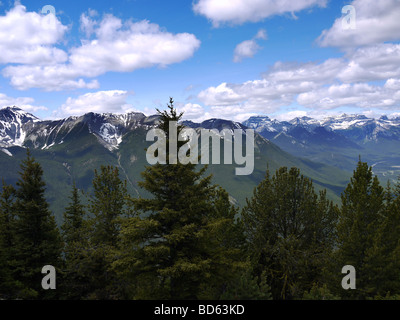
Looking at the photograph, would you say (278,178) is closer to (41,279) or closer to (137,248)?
(137,248)

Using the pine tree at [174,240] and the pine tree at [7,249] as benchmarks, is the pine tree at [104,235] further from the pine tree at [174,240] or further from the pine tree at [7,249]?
the pine tree at [7,249]

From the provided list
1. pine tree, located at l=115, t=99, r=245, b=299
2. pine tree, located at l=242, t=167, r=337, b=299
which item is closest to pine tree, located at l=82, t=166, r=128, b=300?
pine tree, located at l=115, t=99, r=245, b=299

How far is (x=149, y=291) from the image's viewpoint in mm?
15969

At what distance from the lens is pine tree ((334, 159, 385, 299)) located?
18000mm

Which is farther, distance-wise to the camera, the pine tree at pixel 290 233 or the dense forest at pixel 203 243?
the pine tree at pixel 290 233

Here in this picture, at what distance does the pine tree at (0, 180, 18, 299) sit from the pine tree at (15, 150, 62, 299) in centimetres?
71

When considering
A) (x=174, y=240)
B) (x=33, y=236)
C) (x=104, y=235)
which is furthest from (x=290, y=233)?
(x=33, y=236)

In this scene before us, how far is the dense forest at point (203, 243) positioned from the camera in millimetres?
16047

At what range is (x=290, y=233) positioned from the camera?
23188 mm

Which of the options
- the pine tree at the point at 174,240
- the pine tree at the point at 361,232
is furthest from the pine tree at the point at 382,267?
the pine tree at the point at 174,240

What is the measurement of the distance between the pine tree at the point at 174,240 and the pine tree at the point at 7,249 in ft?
32.1

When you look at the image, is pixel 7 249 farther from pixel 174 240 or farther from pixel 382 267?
pixel 382 267

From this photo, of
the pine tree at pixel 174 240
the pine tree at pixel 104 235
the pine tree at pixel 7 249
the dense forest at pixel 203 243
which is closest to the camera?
the pine tree at pixel 174 240

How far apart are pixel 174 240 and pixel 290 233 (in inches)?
493
